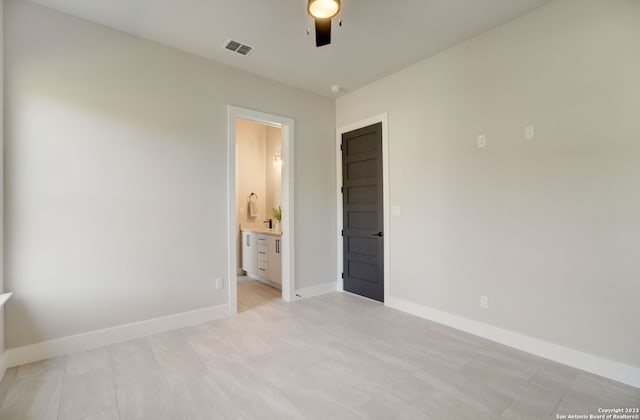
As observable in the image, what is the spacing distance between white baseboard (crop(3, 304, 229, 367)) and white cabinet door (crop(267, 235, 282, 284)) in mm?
1175

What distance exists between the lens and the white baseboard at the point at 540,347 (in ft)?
7.08

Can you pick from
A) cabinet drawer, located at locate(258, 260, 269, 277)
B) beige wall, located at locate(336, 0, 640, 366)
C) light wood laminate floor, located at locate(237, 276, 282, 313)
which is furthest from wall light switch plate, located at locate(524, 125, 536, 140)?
cabinet drawer, located at locate(258, 260, 269, 277)

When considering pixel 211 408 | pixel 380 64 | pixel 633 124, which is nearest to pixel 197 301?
pixel 211 408

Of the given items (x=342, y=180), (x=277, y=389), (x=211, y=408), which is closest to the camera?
(x=211, y=408)

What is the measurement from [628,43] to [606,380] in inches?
98.6

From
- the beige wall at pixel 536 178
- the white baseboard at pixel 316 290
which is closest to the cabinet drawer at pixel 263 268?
the white baseboard at pixel 316 290

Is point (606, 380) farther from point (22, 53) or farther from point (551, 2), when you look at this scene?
point (22, 53)

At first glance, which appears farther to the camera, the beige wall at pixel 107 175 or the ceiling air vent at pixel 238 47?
the ceiling air vent at pixel 238 47

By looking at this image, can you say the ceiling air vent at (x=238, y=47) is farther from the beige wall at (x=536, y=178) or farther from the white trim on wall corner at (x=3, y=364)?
the white trim on wall corner at (x=3, y=364)

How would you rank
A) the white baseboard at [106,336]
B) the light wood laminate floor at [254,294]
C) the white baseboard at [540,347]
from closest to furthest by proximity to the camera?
the white baseboard at [540,347], the white baseboard at [106,336], the light wood laminate floor at [254,294]

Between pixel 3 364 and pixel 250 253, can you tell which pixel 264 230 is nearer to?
pixel 250 253

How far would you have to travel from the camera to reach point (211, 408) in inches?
73.8

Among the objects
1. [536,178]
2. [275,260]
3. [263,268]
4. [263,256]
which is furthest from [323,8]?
[263,268]

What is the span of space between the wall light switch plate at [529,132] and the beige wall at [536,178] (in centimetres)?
3
